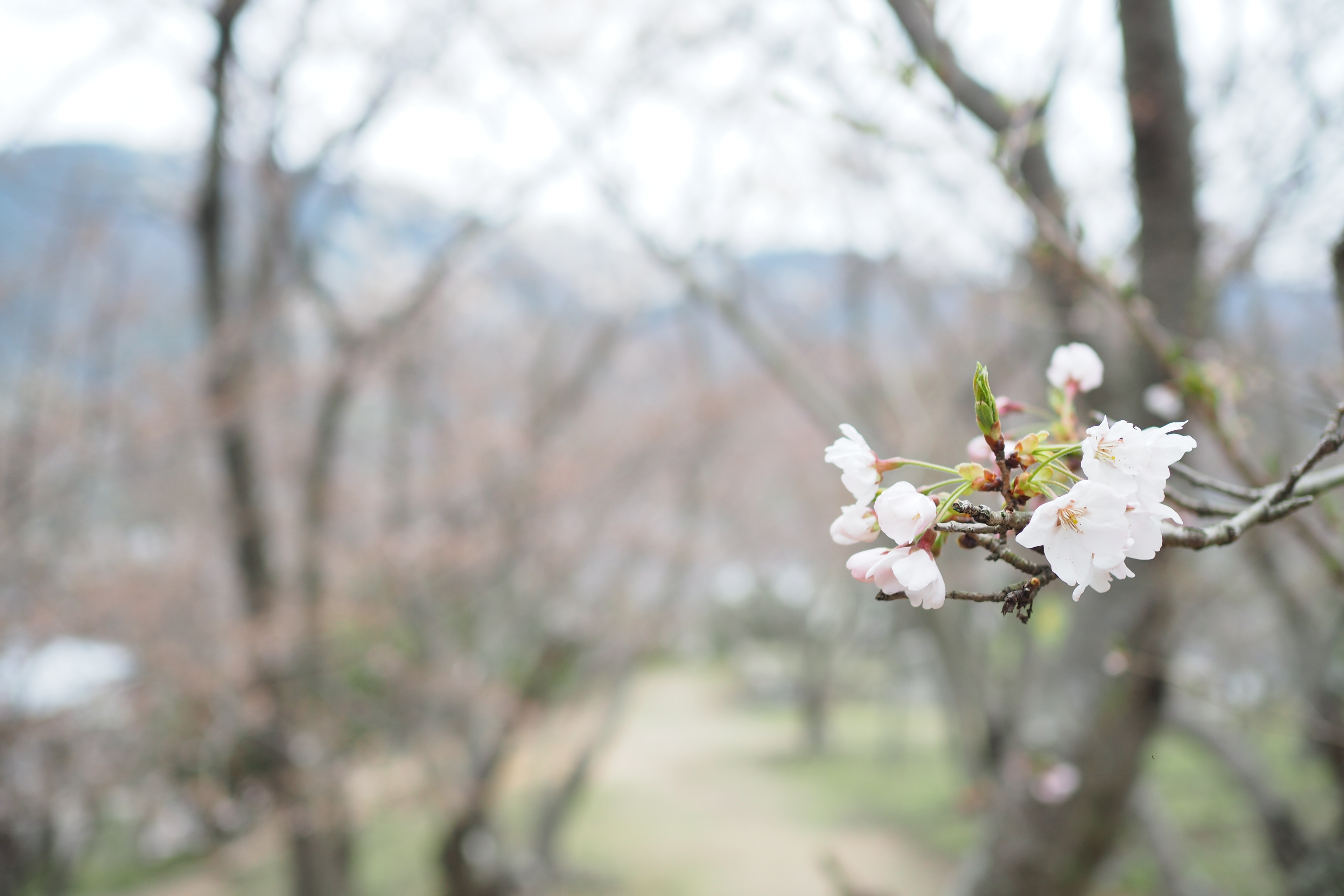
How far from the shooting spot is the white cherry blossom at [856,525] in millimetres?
637

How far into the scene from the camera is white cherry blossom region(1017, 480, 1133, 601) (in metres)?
0.53

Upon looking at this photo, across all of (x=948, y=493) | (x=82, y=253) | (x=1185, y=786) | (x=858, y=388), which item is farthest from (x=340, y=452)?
(x=1185, y=786)

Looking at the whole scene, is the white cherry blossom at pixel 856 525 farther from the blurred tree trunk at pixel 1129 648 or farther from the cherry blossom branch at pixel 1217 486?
the blurred tree trunk at pixel 1129 648

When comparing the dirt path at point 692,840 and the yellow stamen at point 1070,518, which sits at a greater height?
the yellow stamen at point 1070,518

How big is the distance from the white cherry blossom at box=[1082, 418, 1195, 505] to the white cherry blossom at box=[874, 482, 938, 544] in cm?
12

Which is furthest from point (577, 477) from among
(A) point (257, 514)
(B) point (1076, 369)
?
(B) point (1076, 369)

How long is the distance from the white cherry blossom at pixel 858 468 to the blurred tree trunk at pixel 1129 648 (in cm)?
148

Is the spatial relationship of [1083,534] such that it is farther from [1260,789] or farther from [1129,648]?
[1260,789]

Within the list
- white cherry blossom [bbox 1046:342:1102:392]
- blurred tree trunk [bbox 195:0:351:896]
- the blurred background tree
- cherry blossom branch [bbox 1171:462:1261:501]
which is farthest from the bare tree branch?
blurred tree trunk [bbox 195:0:351:896]

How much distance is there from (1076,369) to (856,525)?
17.0 inches

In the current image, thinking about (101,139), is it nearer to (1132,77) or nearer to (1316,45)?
(1132,77)

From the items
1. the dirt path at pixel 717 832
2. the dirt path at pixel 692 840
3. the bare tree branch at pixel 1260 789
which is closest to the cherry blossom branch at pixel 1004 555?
the bare tree branch at pixel 1260 789

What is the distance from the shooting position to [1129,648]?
6.42ft

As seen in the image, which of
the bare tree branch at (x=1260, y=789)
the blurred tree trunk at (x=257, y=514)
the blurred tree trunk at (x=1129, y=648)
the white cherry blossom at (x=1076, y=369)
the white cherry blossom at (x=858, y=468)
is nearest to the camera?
the white cherry blossom at (x=858, y=468)
